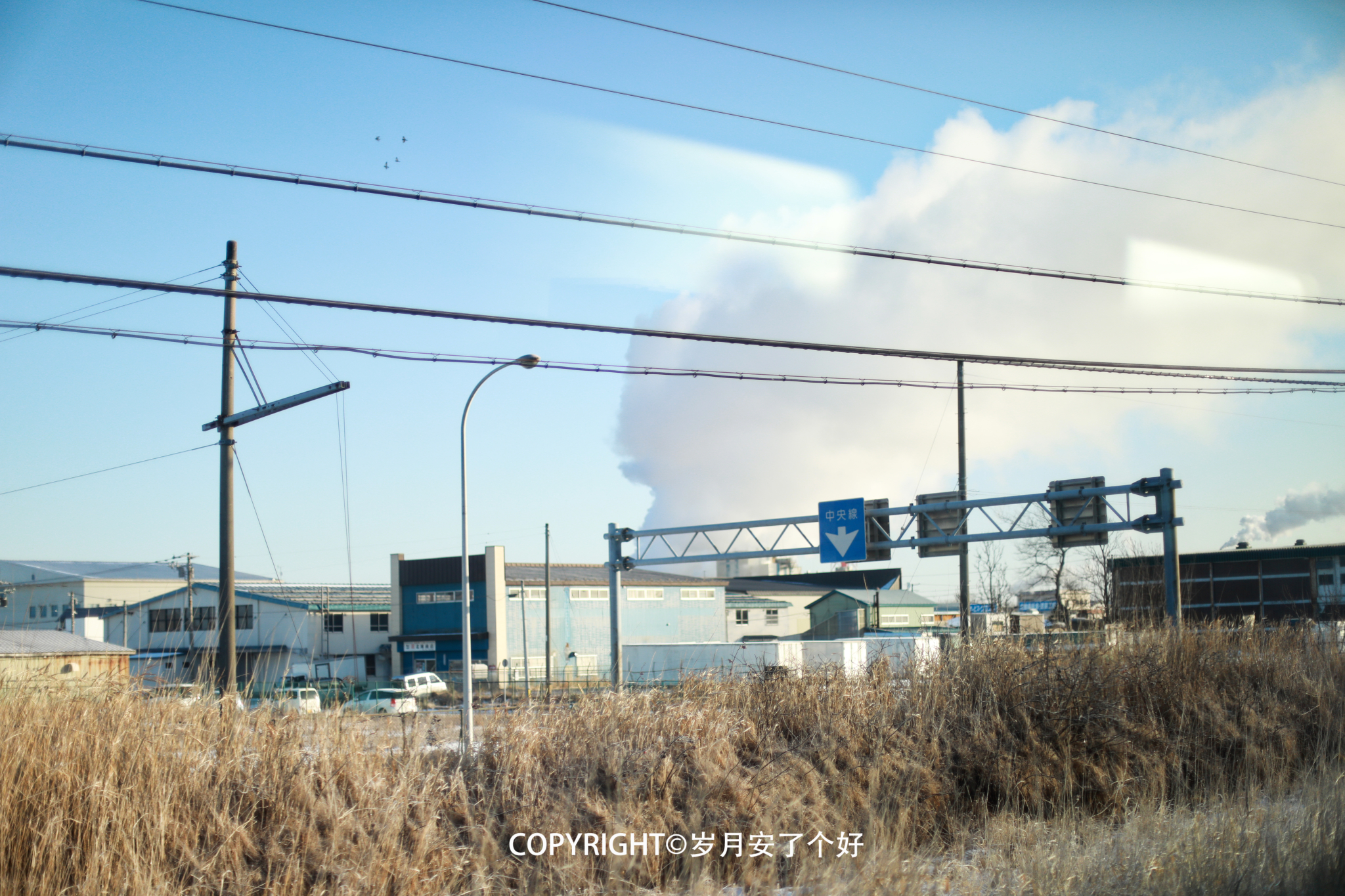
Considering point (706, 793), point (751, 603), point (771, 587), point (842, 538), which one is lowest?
point (751, 603)

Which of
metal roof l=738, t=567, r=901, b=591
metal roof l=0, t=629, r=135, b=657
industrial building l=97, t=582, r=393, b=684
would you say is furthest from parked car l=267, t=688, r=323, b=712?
metal roof l=738, t=567, r=901, b=591

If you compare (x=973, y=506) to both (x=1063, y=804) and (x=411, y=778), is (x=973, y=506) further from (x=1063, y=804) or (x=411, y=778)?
(x=411, y=778)

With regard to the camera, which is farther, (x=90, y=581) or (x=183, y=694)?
(x=90, y=581)

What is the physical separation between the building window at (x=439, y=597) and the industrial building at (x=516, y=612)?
0.14ft

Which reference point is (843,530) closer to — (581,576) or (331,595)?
(581,576)

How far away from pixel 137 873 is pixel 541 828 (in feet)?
10.1

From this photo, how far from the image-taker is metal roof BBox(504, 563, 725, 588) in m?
58.9

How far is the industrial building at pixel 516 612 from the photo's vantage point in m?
57.2

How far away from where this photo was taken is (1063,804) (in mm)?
9945

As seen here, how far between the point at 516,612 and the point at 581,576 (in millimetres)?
4803

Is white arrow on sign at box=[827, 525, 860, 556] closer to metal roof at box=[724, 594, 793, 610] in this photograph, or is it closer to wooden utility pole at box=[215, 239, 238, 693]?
wooden utility pole at box=[215, 239, 238, 693]

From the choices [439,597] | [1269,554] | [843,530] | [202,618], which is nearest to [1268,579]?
[1269,554]

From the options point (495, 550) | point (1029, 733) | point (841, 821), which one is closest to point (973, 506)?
point (1029, 733)

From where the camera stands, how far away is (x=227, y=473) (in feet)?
59.9
